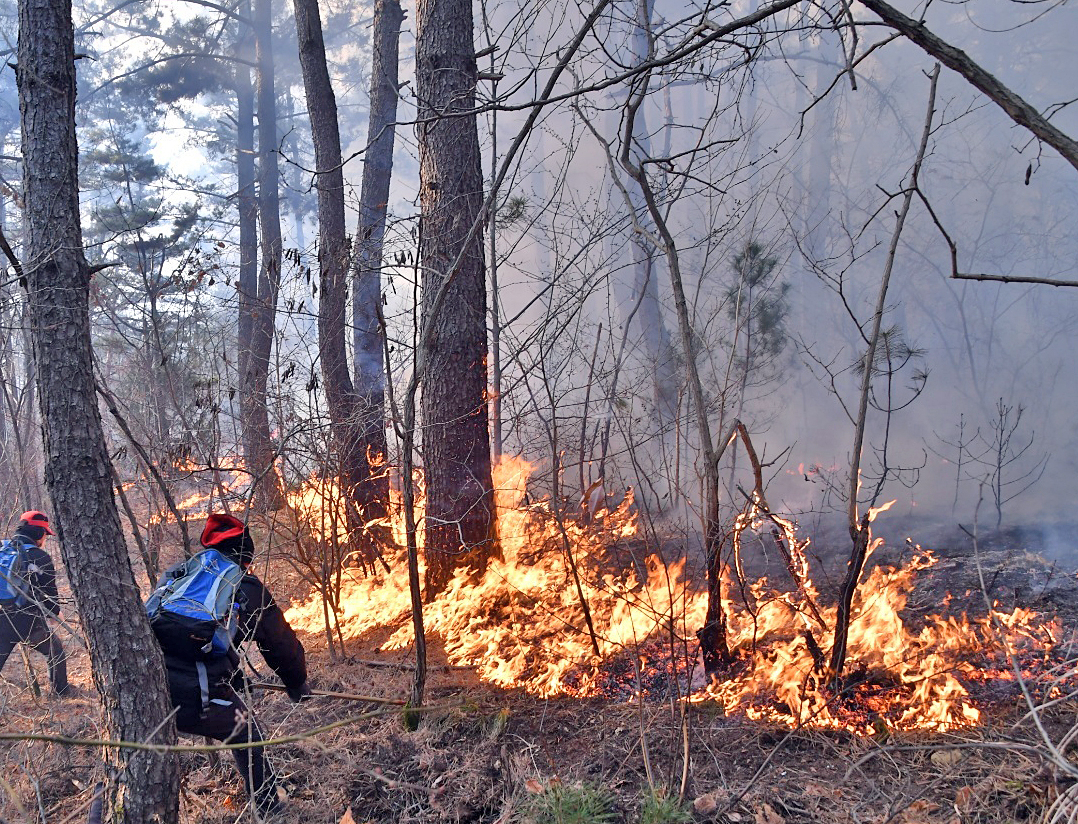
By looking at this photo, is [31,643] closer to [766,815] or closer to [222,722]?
[222,722]

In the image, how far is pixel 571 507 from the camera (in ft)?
30.3

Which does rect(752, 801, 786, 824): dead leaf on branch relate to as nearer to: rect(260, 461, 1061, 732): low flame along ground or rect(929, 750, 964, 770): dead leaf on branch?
rect(260, 461, 1061, 732): low flame along ground

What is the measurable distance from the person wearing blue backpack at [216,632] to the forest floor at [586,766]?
39cm

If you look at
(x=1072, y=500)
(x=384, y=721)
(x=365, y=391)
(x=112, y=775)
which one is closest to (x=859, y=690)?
(x=384, y=721)

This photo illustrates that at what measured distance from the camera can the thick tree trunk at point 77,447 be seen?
359cm

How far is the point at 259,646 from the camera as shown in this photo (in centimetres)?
422

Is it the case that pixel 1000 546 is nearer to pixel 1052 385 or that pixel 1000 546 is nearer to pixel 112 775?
pixel 112 775

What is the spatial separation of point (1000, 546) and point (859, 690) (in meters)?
4.38

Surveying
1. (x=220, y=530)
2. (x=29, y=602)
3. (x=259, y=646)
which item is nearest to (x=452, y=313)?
(x=220, y=530)

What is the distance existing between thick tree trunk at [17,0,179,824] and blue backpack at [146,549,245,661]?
24 centimetres

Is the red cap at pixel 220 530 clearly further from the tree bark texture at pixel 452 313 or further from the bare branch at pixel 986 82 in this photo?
the bare branch at pixel 986 82

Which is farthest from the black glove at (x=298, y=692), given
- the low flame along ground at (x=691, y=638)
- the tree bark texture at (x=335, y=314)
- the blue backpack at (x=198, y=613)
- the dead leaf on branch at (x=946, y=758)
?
the dead leaf on branch at (x=946, y=758)

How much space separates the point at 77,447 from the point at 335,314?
4.58 metres

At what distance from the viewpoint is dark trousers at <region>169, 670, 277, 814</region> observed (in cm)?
Result: 399
